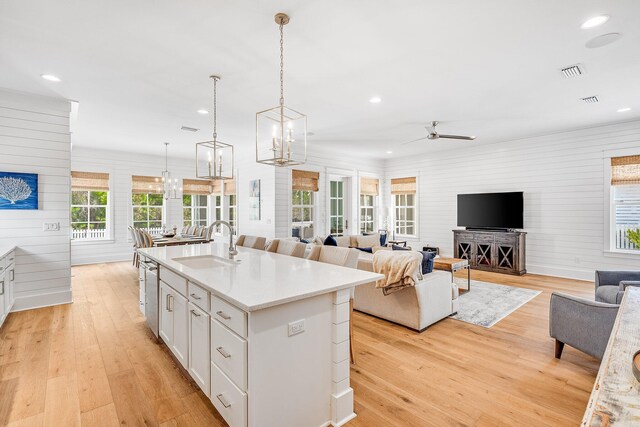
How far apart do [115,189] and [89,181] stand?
1.77ft

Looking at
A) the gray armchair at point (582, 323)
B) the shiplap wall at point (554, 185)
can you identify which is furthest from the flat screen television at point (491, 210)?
the gray armchair at point (582, 323)

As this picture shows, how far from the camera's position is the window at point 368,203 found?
8.70 meters

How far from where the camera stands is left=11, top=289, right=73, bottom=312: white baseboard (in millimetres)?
4084

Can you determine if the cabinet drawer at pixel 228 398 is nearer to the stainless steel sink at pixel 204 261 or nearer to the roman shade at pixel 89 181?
the stainless steel sink at pixel 204 261

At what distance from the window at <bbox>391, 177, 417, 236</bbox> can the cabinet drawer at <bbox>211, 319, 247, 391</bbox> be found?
7412 millimetres

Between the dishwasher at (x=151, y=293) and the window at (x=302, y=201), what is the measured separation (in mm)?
A: 4013

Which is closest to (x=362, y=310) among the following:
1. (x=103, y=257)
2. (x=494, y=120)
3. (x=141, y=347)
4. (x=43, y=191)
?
(x=141, y=347)

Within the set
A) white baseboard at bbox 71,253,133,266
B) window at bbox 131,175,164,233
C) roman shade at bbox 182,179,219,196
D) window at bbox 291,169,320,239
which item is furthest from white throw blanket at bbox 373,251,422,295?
white baseboard at bbox 71,253,133,266

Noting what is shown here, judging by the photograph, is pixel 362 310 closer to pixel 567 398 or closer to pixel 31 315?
pixel 567 398

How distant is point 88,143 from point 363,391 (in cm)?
765

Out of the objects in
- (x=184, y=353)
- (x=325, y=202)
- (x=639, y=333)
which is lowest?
(x=184, y=353)

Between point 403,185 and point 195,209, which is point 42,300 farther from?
point 403,185

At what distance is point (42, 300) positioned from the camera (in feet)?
13.9

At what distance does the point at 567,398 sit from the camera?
7.35 ft
